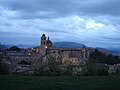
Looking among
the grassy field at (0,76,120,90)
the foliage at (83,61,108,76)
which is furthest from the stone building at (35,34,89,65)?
the grassy field at (0,76,120,90)

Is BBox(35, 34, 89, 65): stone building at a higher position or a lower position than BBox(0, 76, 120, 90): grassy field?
higher

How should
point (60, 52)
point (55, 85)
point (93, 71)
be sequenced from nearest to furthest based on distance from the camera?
point (55, 85)
point (93, 71)
point (60, 52)

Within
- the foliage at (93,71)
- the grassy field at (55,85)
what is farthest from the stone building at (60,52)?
the grassy field at (55,85)

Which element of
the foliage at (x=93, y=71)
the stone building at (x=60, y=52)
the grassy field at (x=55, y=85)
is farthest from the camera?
the stone building at (x=60, y=52)

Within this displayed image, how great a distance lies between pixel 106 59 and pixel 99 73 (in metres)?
56.9

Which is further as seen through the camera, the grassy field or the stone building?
the stone building

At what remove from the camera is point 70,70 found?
27234 millimetres

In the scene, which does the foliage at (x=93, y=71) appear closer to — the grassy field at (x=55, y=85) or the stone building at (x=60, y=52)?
the grassy field at (x=55, y=85)

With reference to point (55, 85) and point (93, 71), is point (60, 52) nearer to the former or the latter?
point (93, 71)

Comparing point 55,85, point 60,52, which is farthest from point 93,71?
point 60,52

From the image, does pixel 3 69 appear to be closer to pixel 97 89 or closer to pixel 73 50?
Answer: pixel 97 89

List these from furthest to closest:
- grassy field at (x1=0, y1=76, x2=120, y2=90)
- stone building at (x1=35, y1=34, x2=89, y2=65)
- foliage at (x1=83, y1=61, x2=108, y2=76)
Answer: stone building at (x1=35, y1=34, x2=89, y2=65)
foliage at (x1=83, y1=61, x2=108, y2=76)
grassy field at (x1=0, y1=76, x2=120, y2=90)

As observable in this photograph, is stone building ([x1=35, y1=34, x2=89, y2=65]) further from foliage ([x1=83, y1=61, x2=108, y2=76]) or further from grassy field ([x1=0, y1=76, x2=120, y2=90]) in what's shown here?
grassy field ([x1=0, y1=76, x2=120, y2=90])

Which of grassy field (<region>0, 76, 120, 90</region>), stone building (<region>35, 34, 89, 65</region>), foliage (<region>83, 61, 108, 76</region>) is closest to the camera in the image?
grassy field (<region>0, 76, 120, 90</region>)
